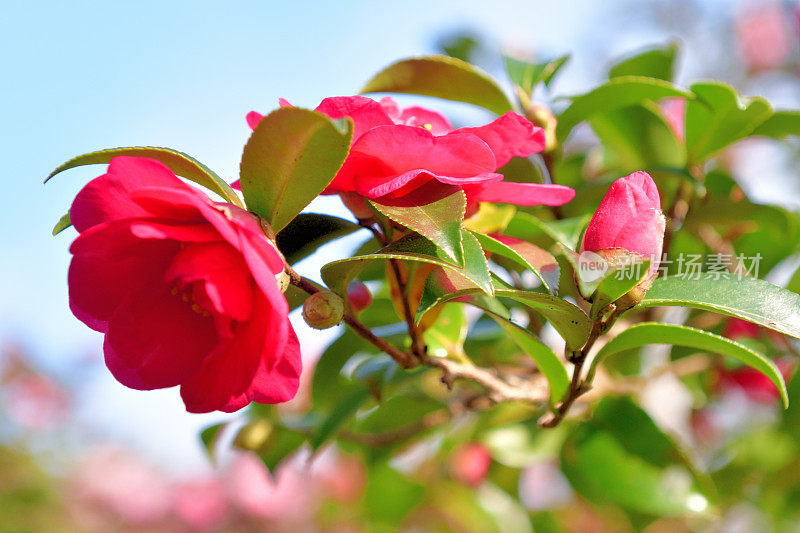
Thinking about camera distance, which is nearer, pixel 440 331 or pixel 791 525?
pixel 440 331

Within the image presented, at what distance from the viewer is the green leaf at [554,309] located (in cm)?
55

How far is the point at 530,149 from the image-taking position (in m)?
0.61

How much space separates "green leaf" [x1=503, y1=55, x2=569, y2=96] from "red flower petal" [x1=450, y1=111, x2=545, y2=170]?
36 centimetres

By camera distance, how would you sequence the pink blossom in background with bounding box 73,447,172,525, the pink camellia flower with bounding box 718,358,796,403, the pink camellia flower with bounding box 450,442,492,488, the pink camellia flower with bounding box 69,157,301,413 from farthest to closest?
1. the pink blossom in background with bounding box 73,447,172,525
2. the pink camellia flower with bounding box 450,442,492,488
3. the pink camellia flower with bounding box 718,358,796,403
4. the pink camellia flower with bounding box 69,157,301,413

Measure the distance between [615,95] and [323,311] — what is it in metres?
0.53

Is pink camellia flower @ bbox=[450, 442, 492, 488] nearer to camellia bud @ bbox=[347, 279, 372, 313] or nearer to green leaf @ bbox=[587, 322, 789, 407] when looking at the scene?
camellia bud @ bbox=[347, 279, 372, 313]

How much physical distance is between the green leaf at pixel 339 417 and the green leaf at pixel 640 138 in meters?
0.53

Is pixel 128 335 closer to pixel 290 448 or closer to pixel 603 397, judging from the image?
pixel 290 448

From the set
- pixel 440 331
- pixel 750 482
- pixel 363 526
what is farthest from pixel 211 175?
pixel 363 526

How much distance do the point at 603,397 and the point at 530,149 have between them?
24.4 inches

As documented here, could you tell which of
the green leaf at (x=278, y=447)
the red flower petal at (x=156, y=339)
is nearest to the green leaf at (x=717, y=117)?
the red flower petal at (x=156, y=339)

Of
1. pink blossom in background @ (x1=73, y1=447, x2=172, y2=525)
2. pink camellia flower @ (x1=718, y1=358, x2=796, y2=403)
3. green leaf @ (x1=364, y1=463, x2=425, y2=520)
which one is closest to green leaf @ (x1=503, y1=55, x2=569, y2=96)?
pink camellia flower @ (x1=718, y1=358, x2=796, y2=403)

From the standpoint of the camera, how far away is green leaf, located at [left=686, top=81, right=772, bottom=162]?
84 centimetres

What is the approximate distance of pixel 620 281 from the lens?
0.53 m
